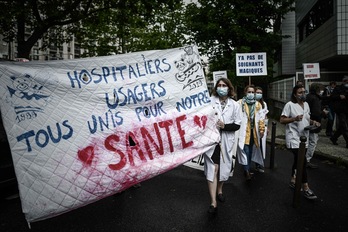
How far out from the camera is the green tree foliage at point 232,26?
67.3ft

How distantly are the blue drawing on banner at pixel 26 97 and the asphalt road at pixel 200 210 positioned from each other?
1.59 metres

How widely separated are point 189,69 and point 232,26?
59.9 feet

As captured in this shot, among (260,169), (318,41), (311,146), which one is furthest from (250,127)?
(318,41)

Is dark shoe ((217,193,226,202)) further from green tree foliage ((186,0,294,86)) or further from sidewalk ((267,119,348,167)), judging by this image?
green tree foliage ((186,0,294,86))

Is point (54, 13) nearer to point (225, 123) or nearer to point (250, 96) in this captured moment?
point (250, 96)

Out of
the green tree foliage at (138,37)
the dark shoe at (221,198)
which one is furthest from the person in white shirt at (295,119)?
the green tree foliage at (138,37)

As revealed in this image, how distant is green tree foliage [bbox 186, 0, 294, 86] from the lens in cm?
2052

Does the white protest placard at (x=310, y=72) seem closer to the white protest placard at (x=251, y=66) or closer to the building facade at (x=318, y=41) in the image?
the building facade at (x=318, y=41)

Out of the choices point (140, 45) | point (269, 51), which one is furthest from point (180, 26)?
point (269, 51)

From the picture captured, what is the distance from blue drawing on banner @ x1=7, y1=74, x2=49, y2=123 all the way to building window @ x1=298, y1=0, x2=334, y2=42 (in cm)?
1495

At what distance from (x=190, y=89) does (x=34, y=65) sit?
1682 mm

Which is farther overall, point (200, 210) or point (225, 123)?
point (225, 123)

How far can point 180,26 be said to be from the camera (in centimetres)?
2700

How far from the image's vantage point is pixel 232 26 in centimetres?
2039
